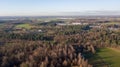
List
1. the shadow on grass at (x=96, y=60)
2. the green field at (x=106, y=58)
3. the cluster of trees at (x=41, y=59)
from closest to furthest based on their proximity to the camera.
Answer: the cluster of trees at (x=41, y=59), the shadow on grass at (x=96, y=60), the green field at (x=106, y=58)

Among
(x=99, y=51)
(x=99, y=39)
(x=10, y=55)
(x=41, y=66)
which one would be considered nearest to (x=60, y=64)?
(x=41, y=66)

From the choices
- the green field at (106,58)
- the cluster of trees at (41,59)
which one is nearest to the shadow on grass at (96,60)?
the green field at (106,58)

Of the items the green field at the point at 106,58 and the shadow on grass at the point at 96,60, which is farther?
the green field at the point at 106,58

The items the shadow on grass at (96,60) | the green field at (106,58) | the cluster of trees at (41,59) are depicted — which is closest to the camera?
the cluster of trees at (41,59)

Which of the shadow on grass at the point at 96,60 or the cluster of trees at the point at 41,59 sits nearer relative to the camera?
the cluster of trees at the point at 41,59

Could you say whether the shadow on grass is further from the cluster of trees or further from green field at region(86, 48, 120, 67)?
the cluster of trees

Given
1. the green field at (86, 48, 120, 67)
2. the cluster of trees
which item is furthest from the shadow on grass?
the cluster of trees

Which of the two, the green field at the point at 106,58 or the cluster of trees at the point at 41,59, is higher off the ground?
the cluster of trees at the point at 41,59

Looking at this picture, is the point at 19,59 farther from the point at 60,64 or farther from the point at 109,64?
the point at 109,64

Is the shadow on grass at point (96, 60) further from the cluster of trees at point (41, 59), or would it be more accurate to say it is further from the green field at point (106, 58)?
the cluster of trees at point (41, 59)
